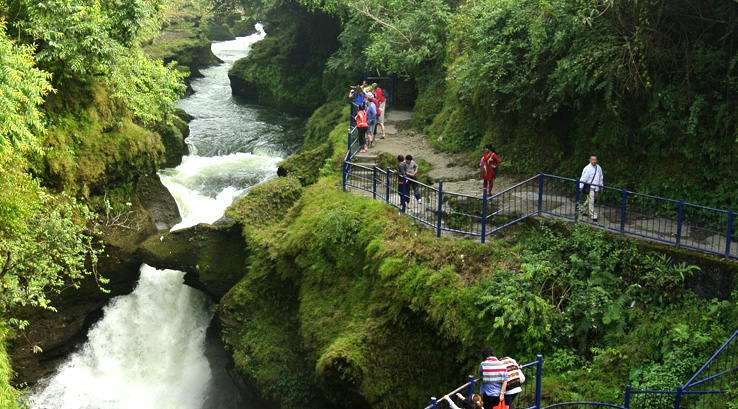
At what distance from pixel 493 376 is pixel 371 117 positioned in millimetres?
11960

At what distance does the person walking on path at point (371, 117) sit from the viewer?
20.4 meters

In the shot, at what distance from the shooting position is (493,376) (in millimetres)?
9852

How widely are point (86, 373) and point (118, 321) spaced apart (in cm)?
164

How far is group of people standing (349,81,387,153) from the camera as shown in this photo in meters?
20.1

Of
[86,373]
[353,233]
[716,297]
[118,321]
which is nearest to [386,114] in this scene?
[353,233]

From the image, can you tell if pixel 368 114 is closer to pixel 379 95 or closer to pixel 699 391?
pixel 379 95

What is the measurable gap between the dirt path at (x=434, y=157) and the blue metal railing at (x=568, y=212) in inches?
58.7

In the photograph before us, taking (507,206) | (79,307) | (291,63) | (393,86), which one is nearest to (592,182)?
(507,206)

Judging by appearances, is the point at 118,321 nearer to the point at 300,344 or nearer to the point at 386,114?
the point at 300,344

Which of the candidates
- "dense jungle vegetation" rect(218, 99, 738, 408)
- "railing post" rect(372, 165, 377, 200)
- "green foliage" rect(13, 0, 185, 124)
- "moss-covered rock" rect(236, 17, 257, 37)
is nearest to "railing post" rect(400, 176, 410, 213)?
"dense jungle vegetation" rect(218, 99, 738, 408)

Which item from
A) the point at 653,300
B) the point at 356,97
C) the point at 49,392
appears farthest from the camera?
the point at 356,97

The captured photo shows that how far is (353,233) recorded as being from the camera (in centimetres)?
1608

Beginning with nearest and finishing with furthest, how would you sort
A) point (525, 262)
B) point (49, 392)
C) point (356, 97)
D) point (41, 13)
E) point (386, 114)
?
point (525, 262)
point (41, 13)
point (49, 392)
point (356, 97)
point (386, 114)

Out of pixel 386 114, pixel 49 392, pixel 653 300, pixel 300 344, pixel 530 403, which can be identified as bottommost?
pixel 49 392
